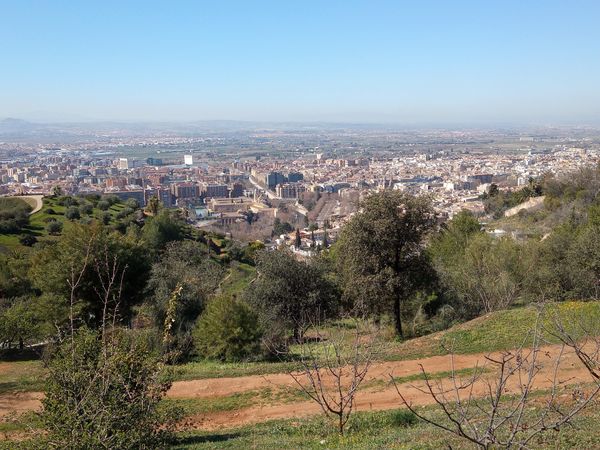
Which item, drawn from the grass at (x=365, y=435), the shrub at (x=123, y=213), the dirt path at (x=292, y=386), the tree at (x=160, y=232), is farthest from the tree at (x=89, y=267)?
the shrub at (x=123, y=213)

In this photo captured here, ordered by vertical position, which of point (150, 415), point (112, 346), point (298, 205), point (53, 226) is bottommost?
point (298, 205)

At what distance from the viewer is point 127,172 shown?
111688 mm

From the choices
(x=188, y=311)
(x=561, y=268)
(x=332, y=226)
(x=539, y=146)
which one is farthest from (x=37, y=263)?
(x=539, y=146)

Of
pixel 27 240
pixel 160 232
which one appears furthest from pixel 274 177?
pixel 27 240

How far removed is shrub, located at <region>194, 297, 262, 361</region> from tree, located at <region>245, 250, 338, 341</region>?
2.58 metres

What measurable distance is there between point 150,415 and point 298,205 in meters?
77.5

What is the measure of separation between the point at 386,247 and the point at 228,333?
4348 mm

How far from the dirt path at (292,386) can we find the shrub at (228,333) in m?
1.60

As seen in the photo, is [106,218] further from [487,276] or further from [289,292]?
[487,276]

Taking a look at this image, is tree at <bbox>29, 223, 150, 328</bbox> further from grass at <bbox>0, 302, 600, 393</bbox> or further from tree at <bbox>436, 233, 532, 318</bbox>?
tree at <bbox>436, 233, 532, 318</bbox>

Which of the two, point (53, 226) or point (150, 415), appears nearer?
point (150, 415)

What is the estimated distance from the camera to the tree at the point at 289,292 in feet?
52.8

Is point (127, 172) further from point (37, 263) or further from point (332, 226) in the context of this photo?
point (37, 263)

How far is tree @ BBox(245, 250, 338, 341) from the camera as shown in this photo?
1609 cm
